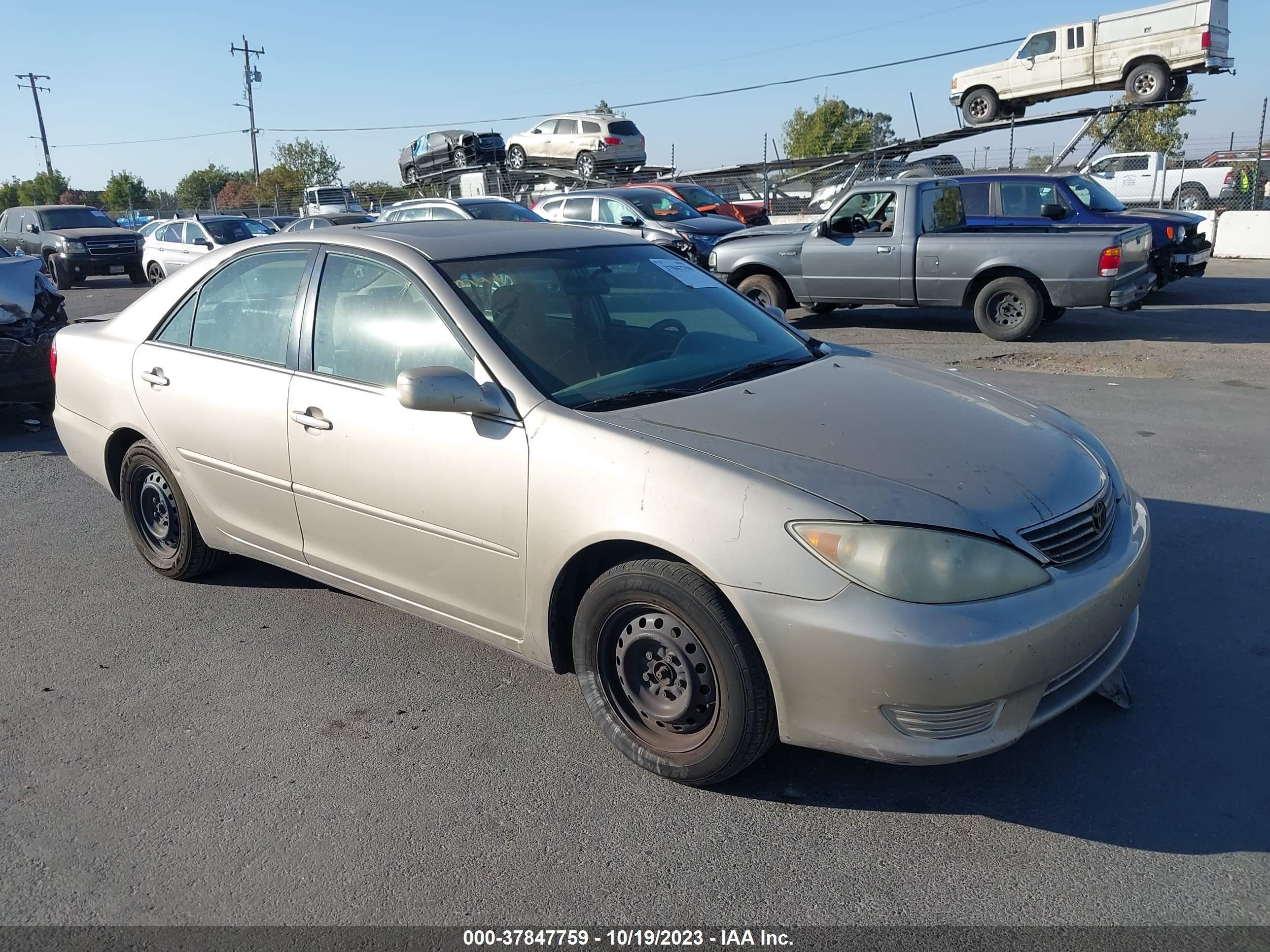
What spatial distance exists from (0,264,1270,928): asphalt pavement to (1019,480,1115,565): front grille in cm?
69

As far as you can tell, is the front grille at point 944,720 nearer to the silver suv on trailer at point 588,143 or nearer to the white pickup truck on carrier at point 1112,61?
the white pickup truck on carrier at point 1112,61

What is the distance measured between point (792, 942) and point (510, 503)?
1528mm

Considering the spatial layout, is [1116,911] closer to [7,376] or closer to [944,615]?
[944,615]

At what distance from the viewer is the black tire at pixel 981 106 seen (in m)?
25.5

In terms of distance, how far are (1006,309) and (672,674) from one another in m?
9.21

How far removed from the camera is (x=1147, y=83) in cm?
2319

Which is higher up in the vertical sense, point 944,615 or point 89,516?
point 944,615

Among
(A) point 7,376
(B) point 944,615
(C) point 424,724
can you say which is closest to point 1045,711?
(B) point 944,615

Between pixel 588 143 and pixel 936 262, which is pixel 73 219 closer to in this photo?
pixel 588 143

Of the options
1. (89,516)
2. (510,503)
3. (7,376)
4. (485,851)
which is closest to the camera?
(485,851)

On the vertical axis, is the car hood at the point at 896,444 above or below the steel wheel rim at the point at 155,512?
above

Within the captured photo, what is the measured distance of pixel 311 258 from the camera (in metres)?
4.11

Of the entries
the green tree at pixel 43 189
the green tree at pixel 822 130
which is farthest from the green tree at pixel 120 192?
the green tree at pixel 822 130

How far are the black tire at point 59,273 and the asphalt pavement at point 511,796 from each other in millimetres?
21732
